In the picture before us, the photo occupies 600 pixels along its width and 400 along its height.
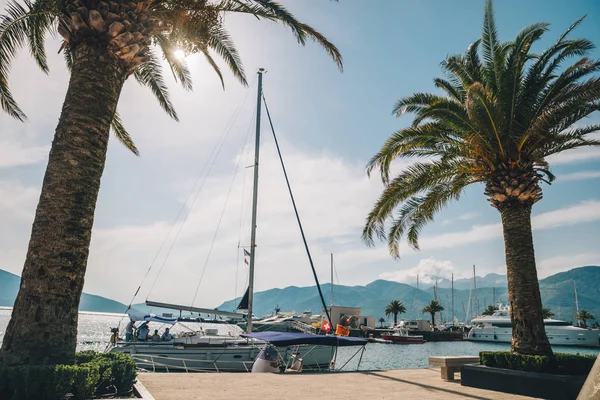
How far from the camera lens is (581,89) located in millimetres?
11328

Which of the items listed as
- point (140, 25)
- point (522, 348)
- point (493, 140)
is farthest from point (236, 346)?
point (140, 25)

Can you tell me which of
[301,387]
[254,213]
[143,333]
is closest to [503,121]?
[301,387]

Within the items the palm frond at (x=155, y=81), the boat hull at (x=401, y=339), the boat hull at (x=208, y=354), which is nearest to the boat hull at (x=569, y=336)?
the boat hull at (x=401, y=339)

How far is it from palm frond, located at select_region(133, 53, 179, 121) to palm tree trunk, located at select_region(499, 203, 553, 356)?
11928 mm

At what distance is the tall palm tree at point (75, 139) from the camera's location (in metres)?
6.21

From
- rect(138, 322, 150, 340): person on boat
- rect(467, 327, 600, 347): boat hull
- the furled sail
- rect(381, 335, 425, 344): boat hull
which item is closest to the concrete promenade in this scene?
the furled sail

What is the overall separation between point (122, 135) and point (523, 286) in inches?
548

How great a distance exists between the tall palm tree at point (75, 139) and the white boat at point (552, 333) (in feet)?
263

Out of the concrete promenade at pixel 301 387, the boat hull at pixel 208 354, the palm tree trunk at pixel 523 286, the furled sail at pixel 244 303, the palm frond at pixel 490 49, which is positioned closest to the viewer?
the concrete promenade at pixel 301 387

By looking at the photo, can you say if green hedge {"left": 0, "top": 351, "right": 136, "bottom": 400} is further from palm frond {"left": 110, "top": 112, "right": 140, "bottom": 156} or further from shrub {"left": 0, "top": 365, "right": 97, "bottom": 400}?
palm frond {"left": 110, "top": 112, "right": 140, "bottom": 156}

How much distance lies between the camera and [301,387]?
9578 millimetres

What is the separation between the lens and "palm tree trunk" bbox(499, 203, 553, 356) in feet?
35.1

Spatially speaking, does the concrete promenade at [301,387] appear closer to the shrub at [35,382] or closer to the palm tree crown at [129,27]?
the shrub at [35,382]

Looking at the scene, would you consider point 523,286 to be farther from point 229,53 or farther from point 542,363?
point 229,53
